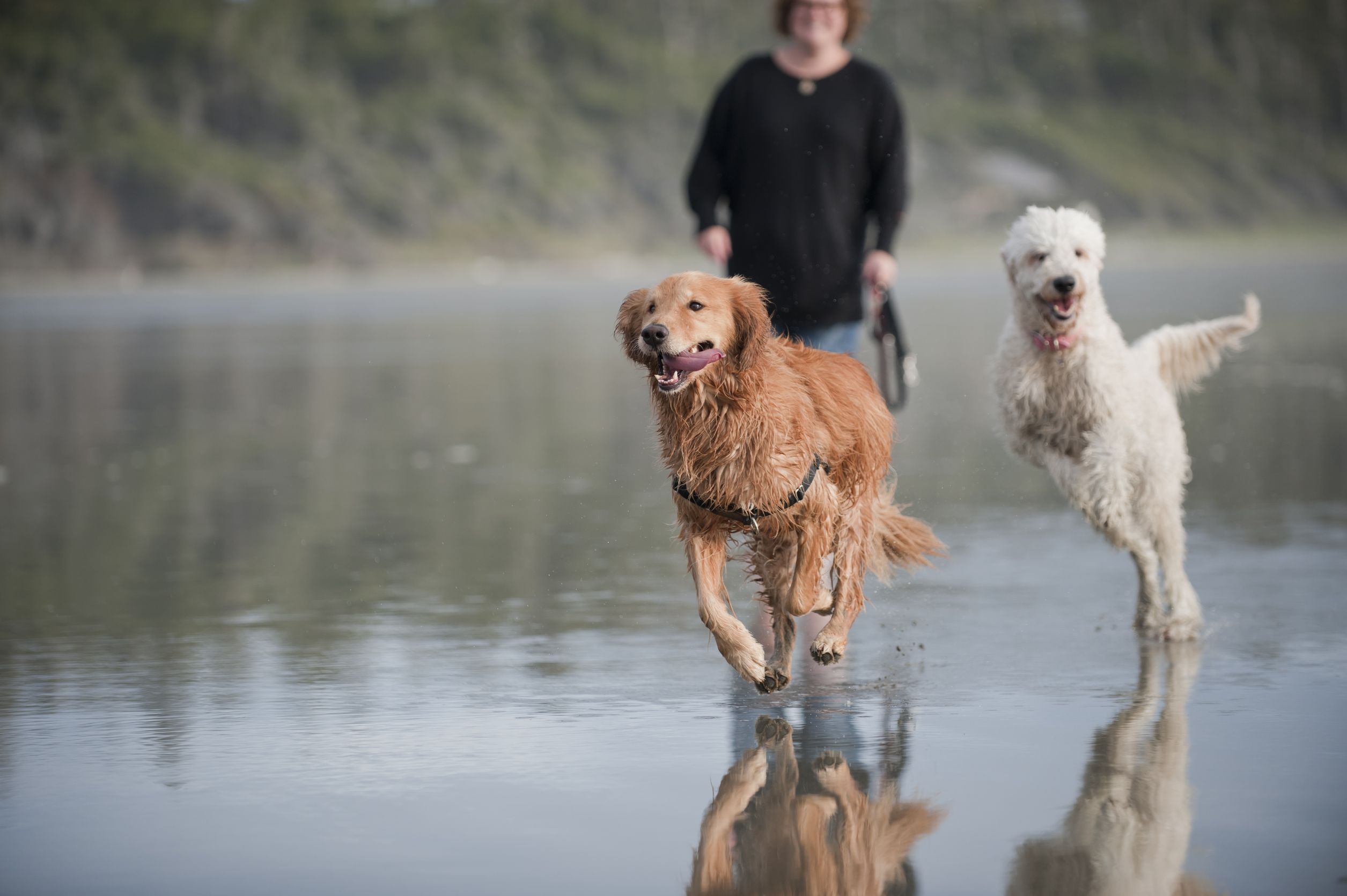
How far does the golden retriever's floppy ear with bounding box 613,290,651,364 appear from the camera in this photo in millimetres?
5281

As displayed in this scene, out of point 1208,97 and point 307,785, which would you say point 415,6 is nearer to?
point 1208,97

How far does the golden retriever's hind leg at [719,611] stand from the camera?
17.9 ft

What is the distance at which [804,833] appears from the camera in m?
4.28

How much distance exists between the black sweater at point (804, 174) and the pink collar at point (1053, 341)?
0.73 m

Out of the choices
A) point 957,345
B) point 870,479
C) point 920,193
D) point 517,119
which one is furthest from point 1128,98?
point 870,479

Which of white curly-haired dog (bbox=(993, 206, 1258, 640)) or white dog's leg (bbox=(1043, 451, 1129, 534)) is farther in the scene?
white dog's leg (bbox=(1043, 451, 1129, 534))

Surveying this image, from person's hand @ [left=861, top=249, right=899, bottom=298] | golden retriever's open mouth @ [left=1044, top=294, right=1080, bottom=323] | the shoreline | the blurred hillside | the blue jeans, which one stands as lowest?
the blue jeans

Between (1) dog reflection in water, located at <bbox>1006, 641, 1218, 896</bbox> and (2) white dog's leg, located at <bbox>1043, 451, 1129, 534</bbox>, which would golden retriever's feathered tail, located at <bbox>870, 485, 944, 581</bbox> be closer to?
(2) white dog's leg, located at <bbox>1043, 451, 1129, 534</bbox>

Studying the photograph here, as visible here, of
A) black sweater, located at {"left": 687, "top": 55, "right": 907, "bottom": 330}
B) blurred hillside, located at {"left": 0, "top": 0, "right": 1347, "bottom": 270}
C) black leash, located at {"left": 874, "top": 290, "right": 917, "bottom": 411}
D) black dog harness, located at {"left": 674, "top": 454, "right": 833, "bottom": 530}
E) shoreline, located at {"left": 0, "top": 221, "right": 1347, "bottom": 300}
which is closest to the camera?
black dog harness, located at {"left": 674, "top": 454, "right": 833, "bottom": 530}

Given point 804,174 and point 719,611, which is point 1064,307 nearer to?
point 804,174

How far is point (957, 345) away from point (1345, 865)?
1974 cm

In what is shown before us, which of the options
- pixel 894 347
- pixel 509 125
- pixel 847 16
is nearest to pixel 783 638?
pixel 894 347

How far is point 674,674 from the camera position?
597cm

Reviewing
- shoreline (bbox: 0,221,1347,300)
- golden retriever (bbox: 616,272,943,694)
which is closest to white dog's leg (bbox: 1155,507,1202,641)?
golden retriever (bbox: 616,272,943,694)
